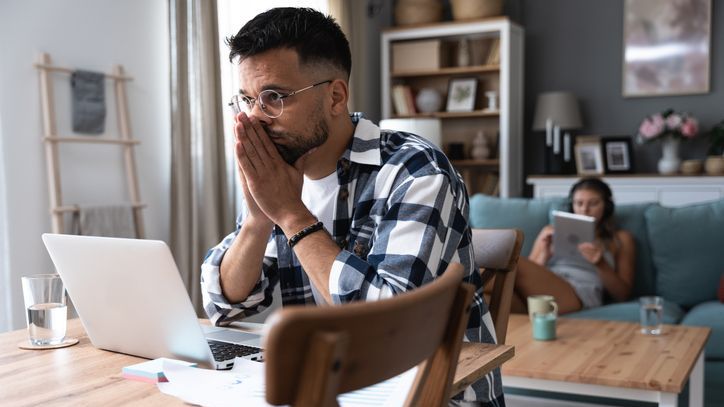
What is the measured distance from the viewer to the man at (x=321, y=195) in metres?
1.22

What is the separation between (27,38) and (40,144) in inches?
16.8

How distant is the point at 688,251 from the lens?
3350 mm

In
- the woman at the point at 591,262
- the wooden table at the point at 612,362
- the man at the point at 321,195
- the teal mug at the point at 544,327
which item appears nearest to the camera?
the man at the point at 321,195

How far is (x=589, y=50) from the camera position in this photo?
219 inches

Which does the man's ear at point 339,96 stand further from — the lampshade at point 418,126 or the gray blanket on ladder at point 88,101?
the lampshade at point 418,126

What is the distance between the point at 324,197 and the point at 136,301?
1.36 ft

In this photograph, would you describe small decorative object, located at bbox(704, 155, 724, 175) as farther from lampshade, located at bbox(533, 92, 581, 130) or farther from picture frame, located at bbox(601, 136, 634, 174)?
lampshade, located at bbox(533, 92, 581, 130)

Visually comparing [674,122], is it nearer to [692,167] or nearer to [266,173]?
[692,167]

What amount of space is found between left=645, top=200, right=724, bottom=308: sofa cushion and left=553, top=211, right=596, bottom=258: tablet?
311mm

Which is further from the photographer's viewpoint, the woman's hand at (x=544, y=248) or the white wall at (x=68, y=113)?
the woman's hand at (x=544, y=248)

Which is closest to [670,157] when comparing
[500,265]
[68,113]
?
[68,113]

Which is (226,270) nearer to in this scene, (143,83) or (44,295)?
(44,295)

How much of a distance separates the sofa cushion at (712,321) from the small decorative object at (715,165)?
181 centimetres

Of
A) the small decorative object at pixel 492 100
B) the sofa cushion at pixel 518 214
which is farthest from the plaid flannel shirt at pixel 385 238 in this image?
the small decorative object at pixel 492 100
